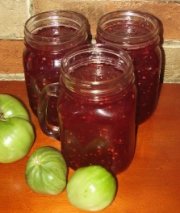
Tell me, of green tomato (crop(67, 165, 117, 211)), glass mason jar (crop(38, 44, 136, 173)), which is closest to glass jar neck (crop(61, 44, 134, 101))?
glass mason jar (crop(38, 44, 136, 173))

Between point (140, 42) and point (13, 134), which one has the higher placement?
point (140, 42)

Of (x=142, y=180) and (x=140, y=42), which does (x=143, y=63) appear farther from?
(x=142, y=180)

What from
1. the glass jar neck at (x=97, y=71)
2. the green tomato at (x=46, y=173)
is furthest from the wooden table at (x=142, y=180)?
the glass jar neck at (x=97, y=71)

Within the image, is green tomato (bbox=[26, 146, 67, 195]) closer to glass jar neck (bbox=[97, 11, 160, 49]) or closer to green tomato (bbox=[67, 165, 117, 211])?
green tomato (bbox=[67, 165, 117, 211])

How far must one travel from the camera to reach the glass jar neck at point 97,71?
646mm

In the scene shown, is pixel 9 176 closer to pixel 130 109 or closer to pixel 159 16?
pixel 130 109

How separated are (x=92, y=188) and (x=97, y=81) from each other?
0.15m

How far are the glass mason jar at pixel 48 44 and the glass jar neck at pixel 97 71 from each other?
0.04m

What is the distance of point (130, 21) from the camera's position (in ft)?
2.64

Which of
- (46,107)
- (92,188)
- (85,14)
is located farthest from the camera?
(85,14)

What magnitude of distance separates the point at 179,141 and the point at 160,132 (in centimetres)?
4

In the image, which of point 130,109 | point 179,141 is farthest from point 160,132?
point 130,109

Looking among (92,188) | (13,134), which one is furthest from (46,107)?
(92,188)

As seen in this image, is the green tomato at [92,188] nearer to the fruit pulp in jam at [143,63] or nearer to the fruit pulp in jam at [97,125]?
the fruit pulp in jam at [97,125]
